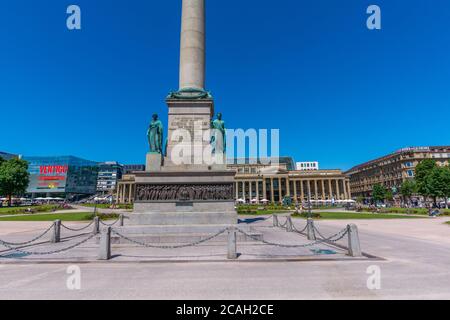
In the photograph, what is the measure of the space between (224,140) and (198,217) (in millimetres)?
6425

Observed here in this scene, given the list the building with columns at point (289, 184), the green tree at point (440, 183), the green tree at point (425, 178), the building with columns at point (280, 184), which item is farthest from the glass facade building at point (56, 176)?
the green tree at point (440, 183)

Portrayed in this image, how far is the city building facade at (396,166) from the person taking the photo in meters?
105

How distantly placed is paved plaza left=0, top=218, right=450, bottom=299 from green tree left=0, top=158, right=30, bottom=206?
80.9m

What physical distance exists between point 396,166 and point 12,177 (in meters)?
139

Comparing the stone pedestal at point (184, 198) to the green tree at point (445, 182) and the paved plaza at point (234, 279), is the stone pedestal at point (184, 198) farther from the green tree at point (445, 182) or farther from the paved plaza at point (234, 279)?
the green tree at point (445, 182)

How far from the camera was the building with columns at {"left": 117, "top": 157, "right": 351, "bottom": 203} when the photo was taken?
13200 cm

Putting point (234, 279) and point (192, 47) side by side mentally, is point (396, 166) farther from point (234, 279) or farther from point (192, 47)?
point (234, 279)

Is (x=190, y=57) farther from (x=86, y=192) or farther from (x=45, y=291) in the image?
(x=86, y=192)

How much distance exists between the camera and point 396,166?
368ft

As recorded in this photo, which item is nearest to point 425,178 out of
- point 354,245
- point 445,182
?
point 445,182

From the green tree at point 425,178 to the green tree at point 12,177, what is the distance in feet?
371

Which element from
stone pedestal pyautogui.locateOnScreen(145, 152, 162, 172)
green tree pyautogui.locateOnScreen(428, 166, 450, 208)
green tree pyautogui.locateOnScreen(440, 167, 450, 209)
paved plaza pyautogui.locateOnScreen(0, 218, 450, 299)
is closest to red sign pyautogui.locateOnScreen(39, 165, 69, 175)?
stone pedestal pyautogui.locateOnScreen(145, 152, 162, 172)
